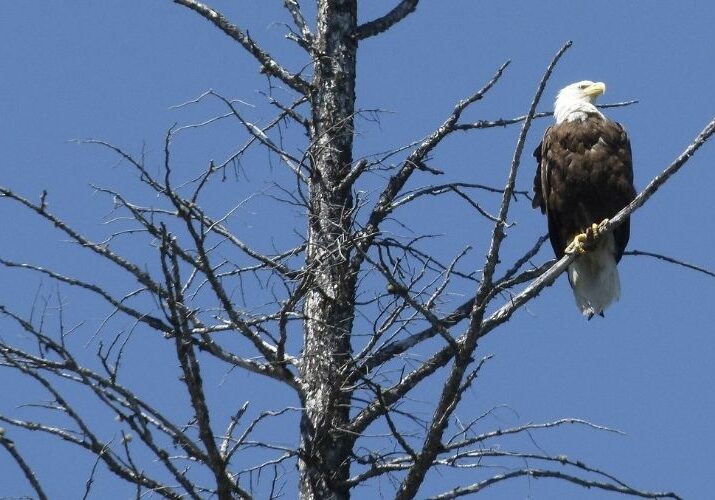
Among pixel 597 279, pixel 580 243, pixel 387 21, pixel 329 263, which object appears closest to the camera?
pixel 329 263

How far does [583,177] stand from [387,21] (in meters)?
1.77

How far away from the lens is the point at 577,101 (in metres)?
8.55

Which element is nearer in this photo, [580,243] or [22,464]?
[22,464]

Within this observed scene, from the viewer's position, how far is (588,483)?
5012 mm

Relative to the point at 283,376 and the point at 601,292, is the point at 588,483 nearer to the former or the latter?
the point at 283,376

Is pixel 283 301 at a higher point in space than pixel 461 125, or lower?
lower

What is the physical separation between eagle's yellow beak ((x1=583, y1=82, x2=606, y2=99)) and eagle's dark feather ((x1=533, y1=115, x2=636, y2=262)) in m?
0.55

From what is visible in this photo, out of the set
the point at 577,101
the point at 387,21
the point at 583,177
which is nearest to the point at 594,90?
the point at 577,101

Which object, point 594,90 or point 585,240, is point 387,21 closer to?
point 585,240

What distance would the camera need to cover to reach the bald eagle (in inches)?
309

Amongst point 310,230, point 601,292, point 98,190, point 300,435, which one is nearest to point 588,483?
point 300,435

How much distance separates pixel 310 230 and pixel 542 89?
1.95 m

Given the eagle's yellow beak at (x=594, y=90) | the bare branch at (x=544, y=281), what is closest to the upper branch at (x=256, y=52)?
the bare branch at (x=544, y=281)

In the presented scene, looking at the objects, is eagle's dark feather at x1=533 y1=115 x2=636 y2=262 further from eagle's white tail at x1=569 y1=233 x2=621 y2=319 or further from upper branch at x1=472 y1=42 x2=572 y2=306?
upper branch at x1=472 y1=42 x2=572 y2=306
